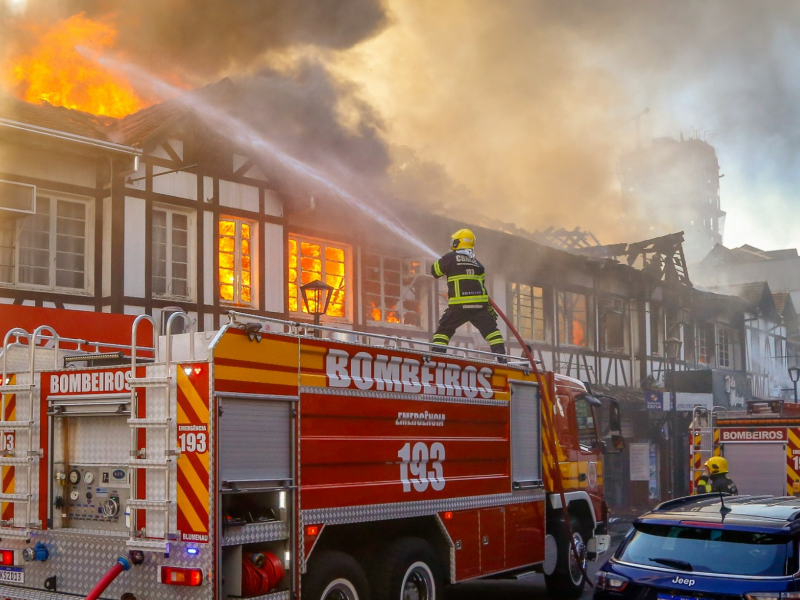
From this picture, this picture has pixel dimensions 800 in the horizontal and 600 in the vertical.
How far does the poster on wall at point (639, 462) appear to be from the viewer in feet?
86.7

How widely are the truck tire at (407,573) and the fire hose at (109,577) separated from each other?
2.01 metres

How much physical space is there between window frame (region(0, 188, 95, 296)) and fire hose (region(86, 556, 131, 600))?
7245mm

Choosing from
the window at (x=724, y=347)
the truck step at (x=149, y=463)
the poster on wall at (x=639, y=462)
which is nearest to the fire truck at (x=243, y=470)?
the truck step at (x=149, y=463)

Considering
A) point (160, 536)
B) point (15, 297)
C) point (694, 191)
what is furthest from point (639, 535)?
point (694, 191)

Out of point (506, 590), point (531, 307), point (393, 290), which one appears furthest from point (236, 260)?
point (531, 307)

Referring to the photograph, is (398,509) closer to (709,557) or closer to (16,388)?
(709,557)

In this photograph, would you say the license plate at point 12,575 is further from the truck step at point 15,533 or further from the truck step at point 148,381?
the truck step at point 148,381

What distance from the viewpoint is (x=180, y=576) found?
18.7ft

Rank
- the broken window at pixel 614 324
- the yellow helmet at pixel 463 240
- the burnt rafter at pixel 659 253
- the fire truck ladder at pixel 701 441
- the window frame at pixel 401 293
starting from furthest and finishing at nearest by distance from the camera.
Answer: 1. the burnt rafter at pixel 659 253
2. the broken window at pixel 614 324
3. the window frame at pixel 401 293
4. the fire truck ladder at pixel 701 441
5. the yellow helmet at pixel 463 240

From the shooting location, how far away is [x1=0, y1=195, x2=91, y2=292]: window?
12.3 m

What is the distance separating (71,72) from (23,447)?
28.6 ft

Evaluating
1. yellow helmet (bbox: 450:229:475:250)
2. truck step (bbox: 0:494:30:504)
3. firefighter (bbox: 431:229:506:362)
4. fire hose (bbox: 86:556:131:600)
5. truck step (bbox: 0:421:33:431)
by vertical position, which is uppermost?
yellow helmet (bbox: 450:229:475:250)

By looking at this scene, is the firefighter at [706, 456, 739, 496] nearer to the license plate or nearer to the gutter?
the license plate

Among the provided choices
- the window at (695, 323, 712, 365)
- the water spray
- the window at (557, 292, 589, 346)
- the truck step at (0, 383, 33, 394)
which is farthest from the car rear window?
the window at (695, 323, 712, 365)
